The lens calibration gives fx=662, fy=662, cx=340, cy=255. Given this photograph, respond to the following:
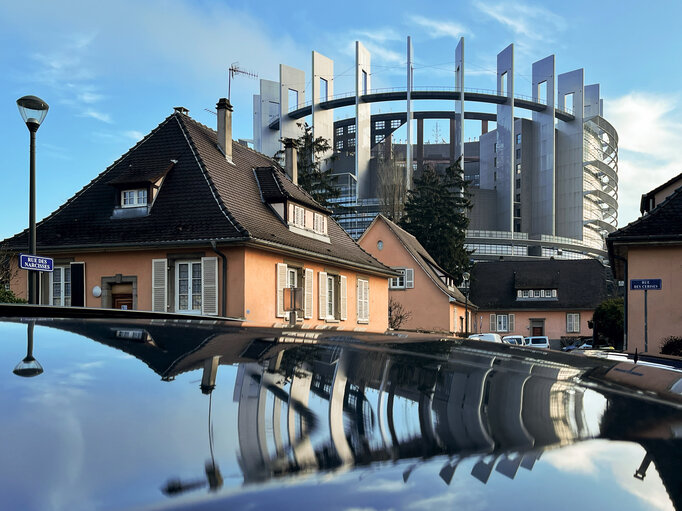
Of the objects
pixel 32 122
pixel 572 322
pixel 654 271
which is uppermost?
pixel 32 122

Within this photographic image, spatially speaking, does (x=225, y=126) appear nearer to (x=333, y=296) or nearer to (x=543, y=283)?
(x=333, y=296)

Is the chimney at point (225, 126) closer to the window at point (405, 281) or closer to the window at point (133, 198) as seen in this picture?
the window at point (133, 198)

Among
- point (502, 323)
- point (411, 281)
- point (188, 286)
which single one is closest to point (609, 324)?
point (411, 281)

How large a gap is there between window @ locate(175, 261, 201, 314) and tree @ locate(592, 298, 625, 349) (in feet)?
66.8

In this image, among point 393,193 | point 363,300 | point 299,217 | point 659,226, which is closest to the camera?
point 659,226

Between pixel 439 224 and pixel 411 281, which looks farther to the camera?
pixel 439 224

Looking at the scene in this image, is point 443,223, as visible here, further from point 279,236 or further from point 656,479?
point 656,479

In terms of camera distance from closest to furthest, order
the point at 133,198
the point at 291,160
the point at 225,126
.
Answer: the point at 133,198 → the point at 225,126 → the point at 291,160

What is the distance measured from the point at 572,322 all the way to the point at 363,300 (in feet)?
110

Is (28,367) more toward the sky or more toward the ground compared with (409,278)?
more toward the sky

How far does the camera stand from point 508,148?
86.2m

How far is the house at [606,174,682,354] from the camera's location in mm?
22453

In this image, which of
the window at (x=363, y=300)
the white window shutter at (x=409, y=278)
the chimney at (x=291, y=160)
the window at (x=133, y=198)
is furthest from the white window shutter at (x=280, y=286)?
the white window shutter at (x=409, y=278)

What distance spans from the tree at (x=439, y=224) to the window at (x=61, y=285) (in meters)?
33.4
